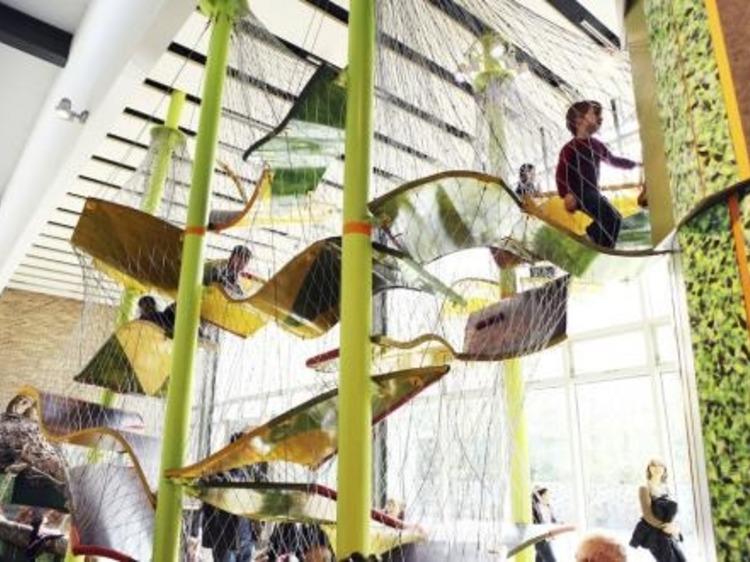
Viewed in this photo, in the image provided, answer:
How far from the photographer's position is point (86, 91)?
332 cm

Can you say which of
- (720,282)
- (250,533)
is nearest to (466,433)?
(720,282)

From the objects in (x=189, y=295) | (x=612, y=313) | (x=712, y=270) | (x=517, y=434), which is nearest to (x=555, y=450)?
(x=612, y=313)

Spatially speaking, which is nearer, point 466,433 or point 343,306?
point 343,306

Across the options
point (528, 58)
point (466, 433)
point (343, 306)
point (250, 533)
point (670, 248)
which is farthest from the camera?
point (250, 533)

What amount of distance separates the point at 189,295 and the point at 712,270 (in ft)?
3.96

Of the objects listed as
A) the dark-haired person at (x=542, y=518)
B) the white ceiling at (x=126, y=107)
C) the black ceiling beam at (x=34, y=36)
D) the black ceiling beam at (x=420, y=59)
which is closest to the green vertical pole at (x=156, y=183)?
the white ceiling at (x=126, y=107)

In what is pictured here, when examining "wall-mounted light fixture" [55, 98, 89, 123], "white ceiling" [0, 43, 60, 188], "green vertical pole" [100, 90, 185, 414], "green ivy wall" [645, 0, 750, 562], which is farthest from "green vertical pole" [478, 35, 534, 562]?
"white ceiling" [0, 43, 60, 188]

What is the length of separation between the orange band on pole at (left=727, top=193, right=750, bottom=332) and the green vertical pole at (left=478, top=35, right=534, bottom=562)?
93 centimetres

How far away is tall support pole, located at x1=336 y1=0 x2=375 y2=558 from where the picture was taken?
1.03 m

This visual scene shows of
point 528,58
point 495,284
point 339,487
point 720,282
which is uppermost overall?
point 528,58

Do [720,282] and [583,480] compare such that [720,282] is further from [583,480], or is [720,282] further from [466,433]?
[583,480]

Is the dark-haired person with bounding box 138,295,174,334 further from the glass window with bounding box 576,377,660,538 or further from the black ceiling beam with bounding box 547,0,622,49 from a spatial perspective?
the glass window with bounding box 576,377,660,538

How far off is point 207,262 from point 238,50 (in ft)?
2.17

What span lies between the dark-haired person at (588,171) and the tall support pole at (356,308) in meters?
0.52
